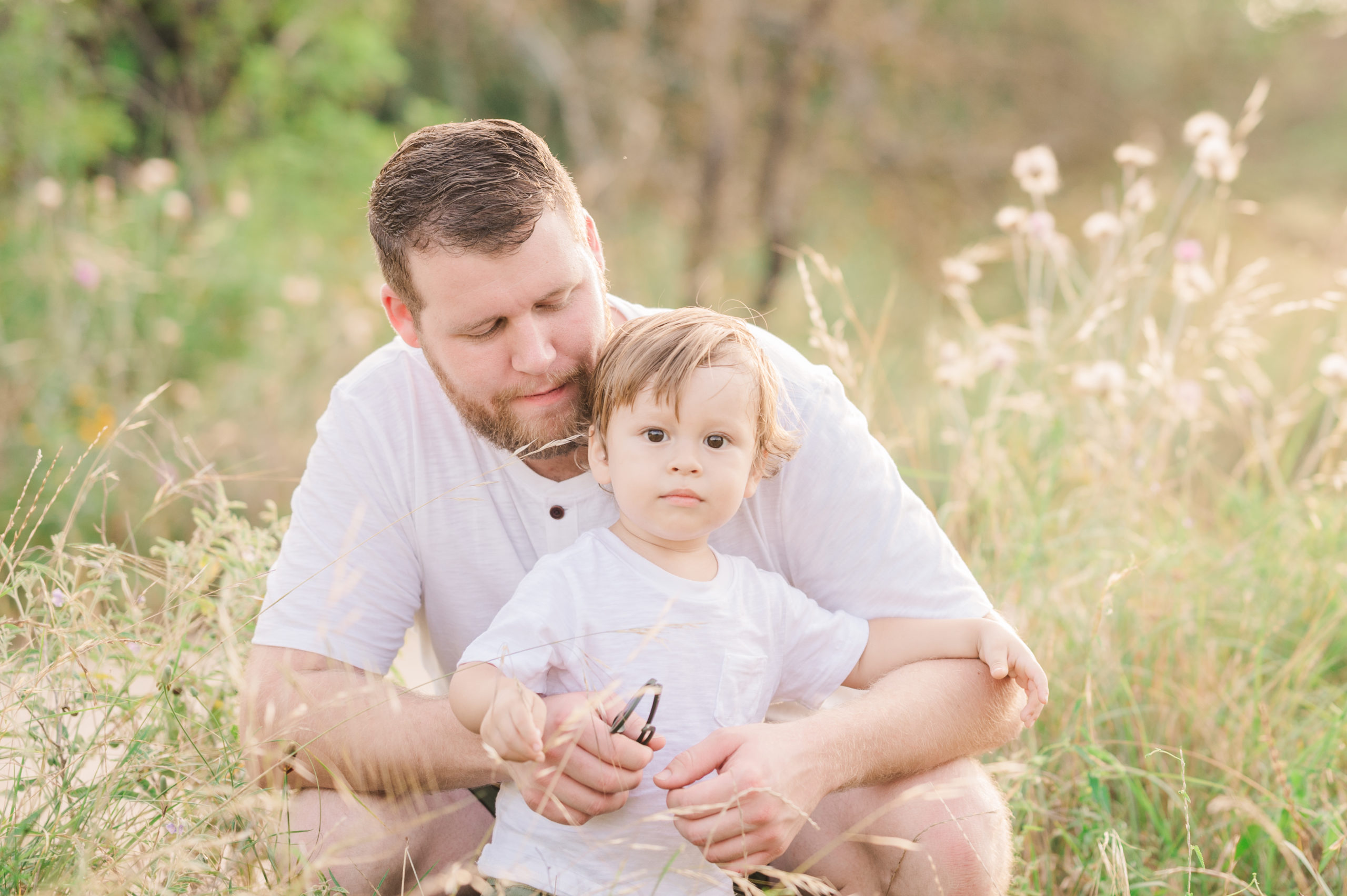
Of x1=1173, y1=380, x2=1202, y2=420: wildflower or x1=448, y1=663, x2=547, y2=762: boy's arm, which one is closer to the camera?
A: x1=448, y1=663, x2=547, y2=762: boy's arm

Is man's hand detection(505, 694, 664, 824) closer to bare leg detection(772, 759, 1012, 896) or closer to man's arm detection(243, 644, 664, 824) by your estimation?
man's arm detection(243, 644, 664, 824)

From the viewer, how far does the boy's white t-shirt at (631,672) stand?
1.79 m

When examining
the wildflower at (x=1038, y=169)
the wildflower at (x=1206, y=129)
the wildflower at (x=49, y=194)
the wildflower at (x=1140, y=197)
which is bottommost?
the wildflower at (x=49, y=194)

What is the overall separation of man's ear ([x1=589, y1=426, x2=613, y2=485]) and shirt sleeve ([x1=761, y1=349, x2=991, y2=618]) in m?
0.34

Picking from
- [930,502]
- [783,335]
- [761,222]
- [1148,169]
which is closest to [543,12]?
[761,222]

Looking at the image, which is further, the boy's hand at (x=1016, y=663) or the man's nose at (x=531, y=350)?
the man's nose at (x=531, y=350)

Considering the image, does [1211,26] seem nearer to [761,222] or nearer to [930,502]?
[761,222]

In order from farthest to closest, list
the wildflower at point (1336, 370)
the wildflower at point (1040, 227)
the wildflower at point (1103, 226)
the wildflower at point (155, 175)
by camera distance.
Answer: the wildflower at point (155, 175) < the wildflower at point (1040, 227) < the wildflower at point (1103, 226) < the wildflower at point (1336, 370)

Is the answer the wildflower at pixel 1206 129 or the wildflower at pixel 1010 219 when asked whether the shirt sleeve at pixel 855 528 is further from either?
the wildflower at pixel 1206 129

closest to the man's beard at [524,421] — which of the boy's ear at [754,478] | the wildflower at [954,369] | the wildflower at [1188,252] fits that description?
the boy's ear at [754,478]

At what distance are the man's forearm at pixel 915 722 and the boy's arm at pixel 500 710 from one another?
0.48 m

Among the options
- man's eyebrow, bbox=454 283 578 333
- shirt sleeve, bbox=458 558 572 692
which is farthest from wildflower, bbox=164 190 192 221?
shirt sleeve, bbox=458 558 572 692

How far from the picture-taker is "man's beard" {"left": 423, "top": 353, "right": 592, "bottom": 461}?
2.03 meters

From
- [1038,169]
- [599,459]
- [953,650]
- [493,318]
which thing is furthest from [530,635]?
[1038,169]
